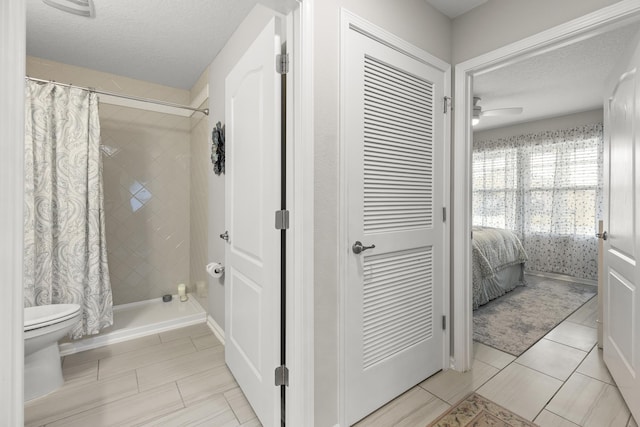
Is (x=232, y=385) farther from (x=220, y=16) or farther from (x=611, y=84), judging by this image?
(x=611, y=84)

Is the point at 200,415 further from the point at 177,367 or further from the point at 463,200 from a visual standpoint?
the point at 463,200

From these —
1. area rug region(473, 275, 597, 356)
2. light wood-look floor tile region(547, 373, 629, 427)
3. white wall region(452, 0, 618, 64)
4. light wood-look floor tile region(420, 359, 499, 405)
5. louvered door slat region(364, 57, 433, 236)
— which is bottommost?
light wood-look floor tile region(547, 373, 629, 427)

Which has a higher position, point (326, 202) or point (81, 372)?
point (326, 202)

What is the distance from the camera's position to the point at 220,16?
2.10m

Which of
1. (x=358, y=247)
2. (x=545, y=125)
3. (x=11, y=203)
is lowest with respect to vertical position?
(x=358, y=247)

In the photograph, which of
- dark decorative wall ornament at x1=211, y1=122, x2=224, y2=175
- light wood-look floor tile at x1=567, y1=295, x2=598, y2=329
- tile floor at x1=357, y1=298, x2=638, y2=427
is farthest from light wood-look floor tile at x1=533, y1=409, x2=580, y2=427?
dark decorative wall ornament at x1=211, y1=122, x2=224, y2=175

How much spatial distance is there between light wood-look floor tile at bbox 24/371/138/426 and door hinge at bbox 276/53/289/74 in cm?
205

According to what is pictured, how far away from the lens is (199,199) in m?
3.20

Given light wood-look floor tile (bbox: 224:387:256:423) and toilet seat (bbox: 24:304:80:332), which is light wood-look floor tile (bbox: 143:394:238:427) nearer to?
light wood-look floor tile (bbox: 224:387:256:423)

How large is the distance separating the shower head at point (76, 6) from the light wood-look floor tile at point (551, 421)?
12.0ft

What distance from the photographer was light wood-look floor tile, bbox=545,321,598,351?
2410 mm

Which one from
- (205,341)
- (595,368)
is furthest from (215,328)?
(595,368)

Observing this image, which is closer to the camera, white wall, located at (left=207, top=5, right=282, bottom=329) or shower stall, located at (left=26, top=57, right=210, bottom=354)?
white wall, located at (left=207, top=5, right=282, bottom=329)

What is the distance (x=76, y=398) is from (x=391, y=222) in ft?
6.99
